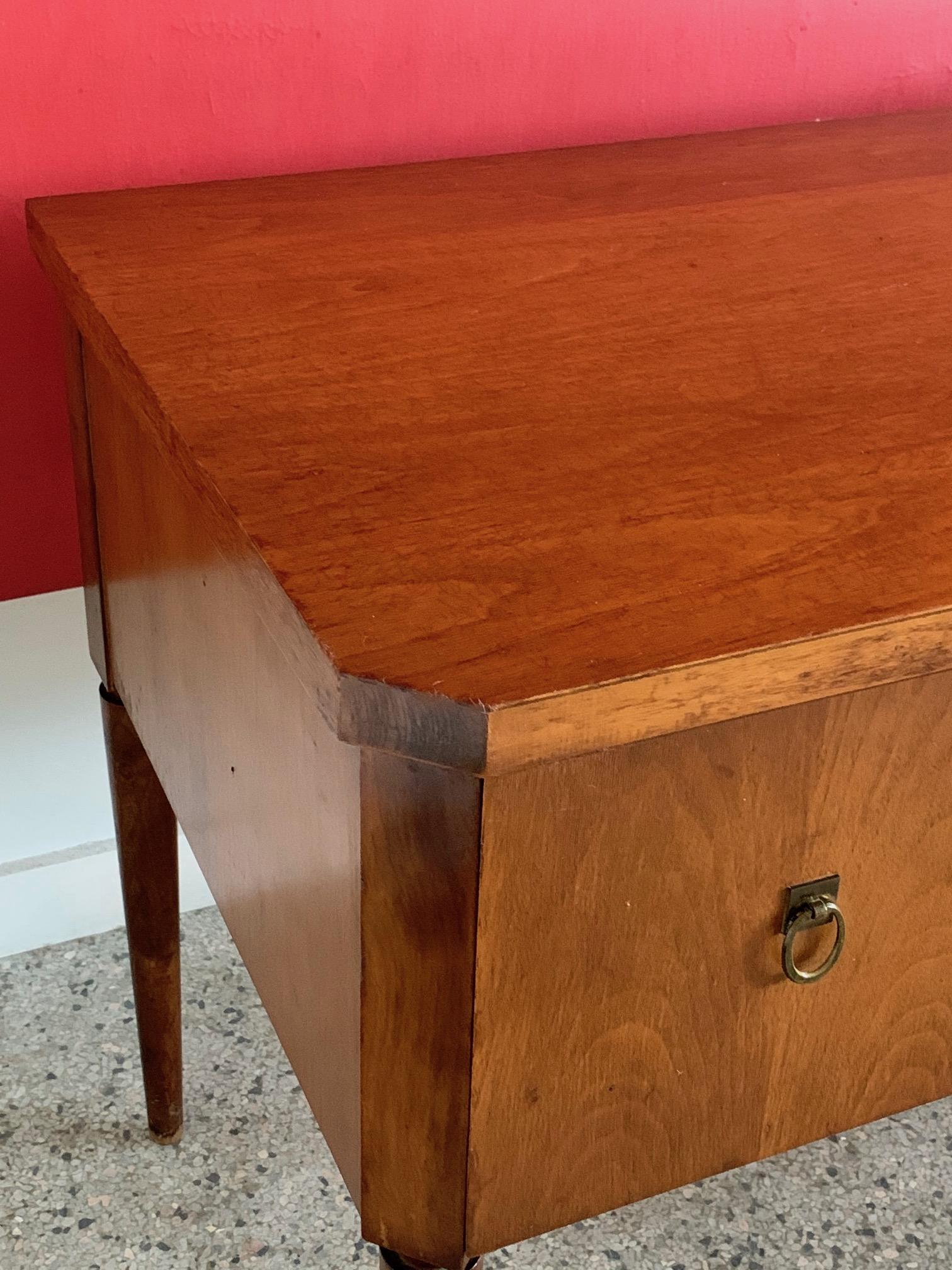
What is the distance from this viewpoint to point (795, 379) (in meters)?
0.60

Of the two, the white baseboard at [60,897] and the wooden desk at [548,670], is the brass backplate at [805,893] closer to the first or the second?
the wooden desk at [548,670]

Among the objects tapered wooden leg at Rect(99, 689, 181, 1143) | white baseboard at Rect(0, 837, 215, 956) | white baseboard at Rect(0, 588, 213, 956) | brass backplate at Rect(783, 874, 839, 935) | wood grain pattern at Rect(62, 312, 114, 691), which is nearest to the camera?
brass backplate at Rect(783, 874, 839, 935)

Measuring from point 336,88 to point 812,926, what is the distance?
63 cm

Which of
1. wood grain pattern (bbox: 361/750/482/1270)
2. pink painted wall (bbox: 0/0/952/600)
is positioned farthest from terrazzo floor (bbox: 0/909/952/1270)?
wood grain pattern (bbox: 361/750/482/1270)

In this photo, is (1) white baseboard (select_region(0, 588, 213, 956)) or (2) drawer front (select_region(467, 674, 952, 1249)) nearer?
(2) drawer front (select_region(467, 674, 952, 1249))

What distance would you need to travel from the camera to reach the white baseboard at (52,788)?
107 centimetres

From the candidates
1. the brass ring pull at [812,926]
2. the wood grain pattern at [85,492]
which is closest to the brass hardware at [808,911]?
the brass ring pull at [812,926]

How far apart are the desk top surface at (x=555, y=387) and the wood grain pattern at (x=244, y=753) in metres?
0.04

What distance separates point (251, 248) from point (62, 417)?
0.30m

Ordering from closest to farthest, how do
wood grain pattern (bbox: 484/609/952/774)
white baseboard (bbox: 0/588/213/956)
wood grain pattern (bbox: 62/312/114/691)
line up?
1. wood grain pattern (bbox: 484/609/952/774)
2. wood grain pattern (bbox: 62/312/114/691)
3. white baseboard (bbox: 0/588/213/956)

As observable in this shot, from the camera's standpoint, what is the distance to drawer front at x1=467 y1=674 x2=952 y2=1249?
487 mm

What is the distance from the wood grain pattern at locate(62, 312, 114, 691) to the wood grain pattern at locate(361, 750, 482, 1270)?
40 cm

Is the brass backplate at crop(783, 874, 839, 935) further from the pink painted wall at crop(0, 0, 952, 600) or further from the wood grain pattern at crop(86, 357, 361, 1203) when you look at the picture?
the pink painted wall at crop(0, 0, 952, 600)

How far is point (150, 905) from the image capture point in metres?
0.96
